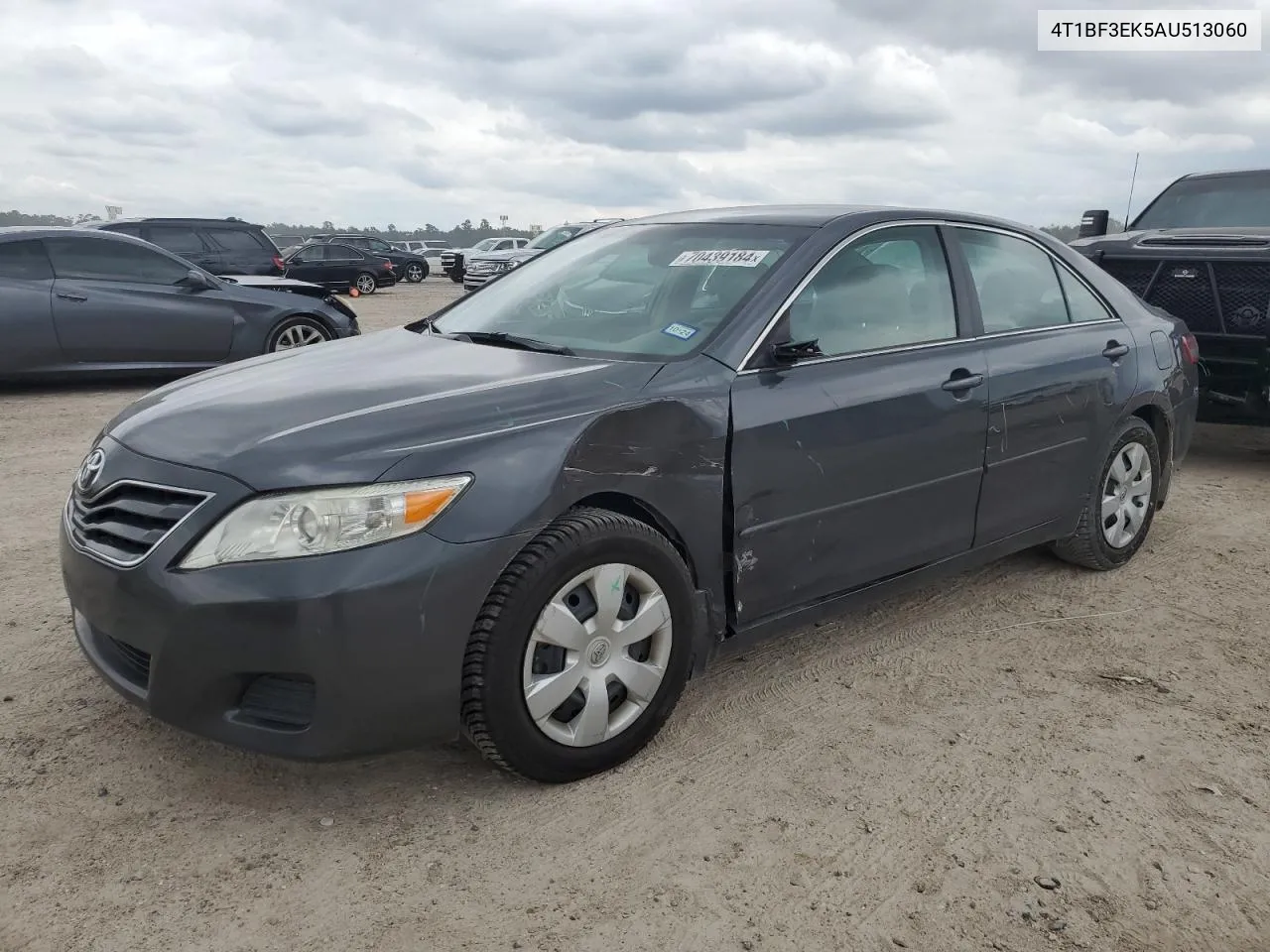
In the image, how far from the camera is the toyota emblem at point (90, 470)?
2.98 metres

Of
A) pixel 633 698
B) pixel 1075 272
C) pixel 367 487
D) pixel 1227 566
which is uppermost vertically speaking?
pixel 1075 272

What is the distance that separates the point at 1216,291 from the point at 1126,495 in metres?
2.81

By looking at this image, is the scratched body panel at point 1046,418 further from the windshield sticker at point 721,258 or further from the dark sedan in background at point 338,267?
the dark sedan in background at point 338,267

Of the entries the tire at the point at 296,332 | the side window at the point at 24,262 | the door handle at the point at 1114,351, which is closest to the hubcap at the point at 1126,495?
the door handle at the point at 1114,351

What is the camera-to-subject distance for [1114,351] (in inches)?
181

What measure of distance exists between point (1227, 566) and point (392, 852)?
404cm

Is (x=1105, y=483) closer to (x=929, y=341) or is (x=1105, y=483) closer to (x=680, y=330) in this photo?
(x=929, y=341)

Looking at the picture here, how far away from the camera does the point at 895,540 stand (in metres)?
3.69

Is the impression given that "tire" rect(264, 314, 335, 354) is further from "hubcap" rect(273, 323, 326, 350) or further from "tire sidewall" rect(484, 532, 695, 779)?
"tire sidewall" rect(484, 532, 695, 779)

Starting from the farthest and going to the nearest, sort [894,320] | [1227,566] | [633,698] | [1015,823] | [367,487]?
[1227,566] → [894,320] → [633,698] → [1015,823] → [367,487]

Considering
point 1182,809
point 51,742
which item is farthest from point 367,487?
point 1182,809

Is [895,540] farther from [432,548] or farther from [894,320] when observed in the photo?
[432,548]

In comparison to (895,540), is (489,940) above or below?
below

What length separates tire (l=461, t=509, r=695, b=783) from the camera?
2695 millimetres
